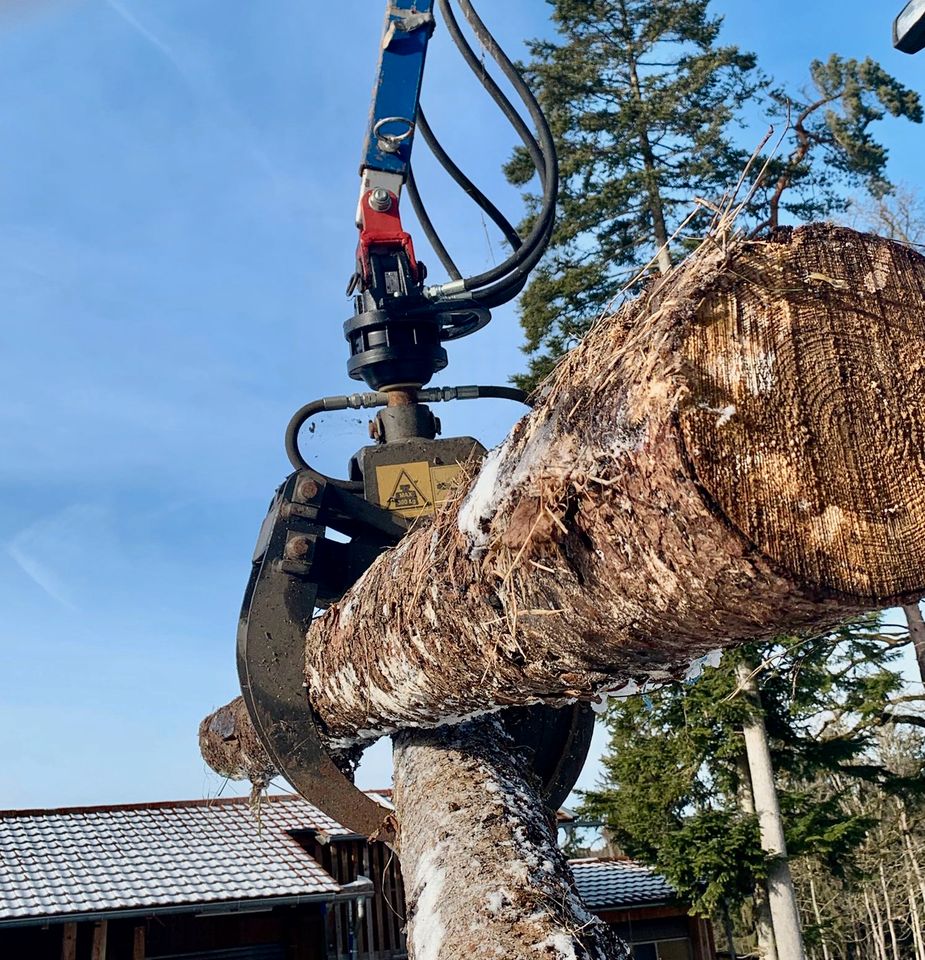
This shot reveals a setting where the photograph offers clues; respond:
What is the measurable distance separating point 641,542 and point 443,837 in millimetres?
1721

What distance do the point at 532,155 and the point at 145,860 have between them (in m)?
9.24

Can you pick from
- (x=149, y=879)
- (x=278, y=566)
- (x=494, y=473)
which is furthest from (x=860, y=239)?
(x=149, y=879)

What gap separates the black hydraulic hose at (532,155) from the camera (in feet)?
16.6

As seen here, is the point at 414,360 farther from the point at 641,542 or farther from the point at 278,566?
the point at 641,542

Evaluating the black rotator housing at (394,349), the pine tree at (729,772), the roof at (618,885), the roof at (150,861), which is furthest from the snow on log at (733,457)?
the roof at (618,885)

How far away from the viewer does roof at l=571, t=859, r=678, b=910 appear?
1571cm

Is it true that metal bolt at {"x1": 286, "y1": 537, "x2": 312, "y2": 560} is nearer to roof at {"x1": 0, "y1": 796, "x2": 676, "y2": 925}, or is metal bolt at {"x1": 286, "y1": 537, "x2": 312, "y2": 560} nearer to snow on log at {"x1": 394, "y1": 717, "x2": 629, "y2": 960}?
snow on log at {"x1": 394, "y1": 717, "x2": 629, "y2": 960}

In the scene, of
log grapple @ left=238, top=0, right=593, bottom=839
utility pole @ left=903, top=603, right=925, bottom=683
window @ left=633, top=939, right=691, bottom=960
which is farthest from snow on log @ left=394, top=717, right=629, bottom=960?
window @ left=633, top=939, right=691, bottom=960

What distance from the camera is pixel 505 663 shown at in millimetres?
2748

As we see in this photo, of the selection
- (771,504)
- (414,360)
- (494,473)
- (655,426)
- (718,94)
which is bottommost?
(771,504)

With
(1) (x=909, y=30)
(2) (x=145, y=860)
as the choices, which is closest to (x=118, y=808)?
(2) (x=145, y=860)

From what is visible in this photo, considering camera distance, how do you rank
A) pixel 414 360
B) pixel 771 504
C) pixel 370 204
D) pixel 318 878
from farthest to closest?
pixel 318 878 < pixel 370 204 < pixel 414 360 < pixel 771 504

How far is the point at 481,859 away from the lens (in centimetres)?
312

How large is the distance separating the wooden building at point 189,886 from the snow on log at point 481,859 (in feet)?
17.8
